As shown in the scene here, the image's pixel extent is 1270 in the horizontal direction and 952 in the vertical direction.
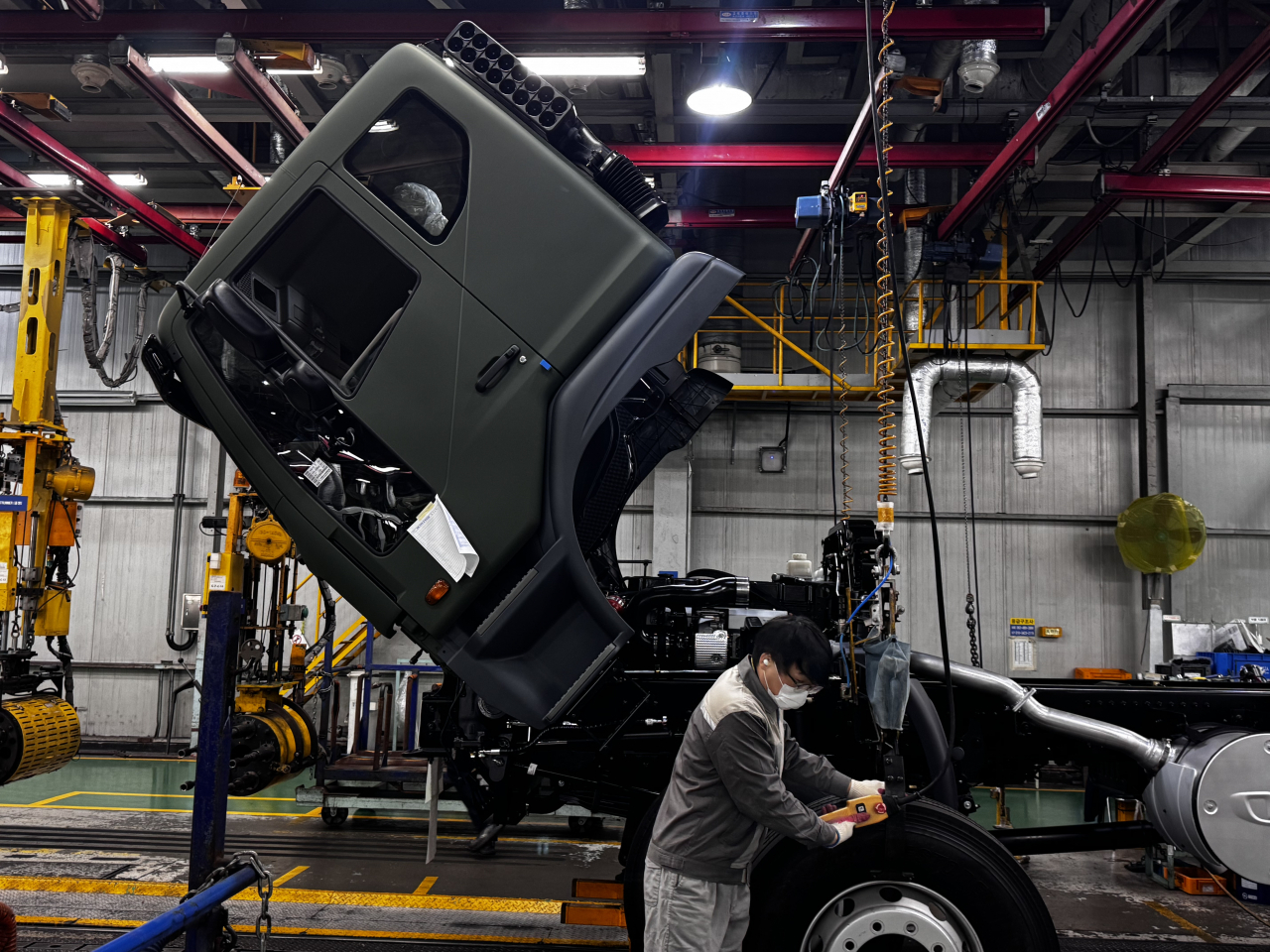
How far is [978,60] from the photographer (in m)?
6.74

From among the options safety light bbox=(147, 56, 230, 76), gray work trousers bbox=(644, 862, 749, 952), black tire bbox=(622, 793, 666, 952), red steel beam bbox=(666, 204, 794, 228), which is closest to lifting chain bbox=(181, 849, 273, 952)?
black tire bbox=(622, 793, 666, 952)

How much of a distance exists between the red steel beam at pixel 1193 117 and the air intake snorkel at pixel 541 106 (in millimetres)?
5924

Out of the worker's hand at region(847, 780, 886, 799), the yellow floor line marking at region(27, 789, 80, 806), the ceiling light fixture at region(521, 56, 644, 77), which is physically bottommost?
the yellow floor line marking at region(27, 789, 80, 806)

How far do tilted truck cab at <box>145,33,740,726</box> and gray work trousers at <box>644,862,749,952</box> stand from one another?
64cm

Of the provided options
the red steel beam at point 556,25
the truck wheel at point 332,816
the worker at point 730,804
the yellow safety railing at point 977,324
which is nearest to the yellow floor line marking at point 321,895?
the truck wheel at point 332,816

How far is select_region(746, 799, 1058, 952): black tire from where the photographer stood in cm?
277

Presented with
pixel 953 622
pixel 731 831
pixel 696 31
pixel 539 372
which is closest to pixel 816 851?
pixel 731 831

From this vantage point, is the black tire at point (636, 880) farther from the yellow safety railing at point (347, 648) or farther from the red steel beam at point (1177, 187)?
the red steel beam at point (1177, 187)

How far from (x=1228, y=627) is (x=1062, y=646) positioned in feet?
7.02

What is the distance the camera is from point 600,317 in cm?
281

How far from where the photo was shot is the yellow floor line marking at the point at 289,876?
212 inches

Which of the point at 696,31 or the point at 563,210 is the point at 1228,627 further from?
the point at 563,210

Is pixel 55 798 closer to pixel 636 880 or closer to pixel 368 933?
pixel 368 933

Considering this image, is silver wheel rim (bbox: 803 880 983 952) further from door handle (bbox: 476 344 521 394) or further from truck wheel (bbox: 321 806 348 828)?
truck wheel (bbox: 321 806 348 828)
